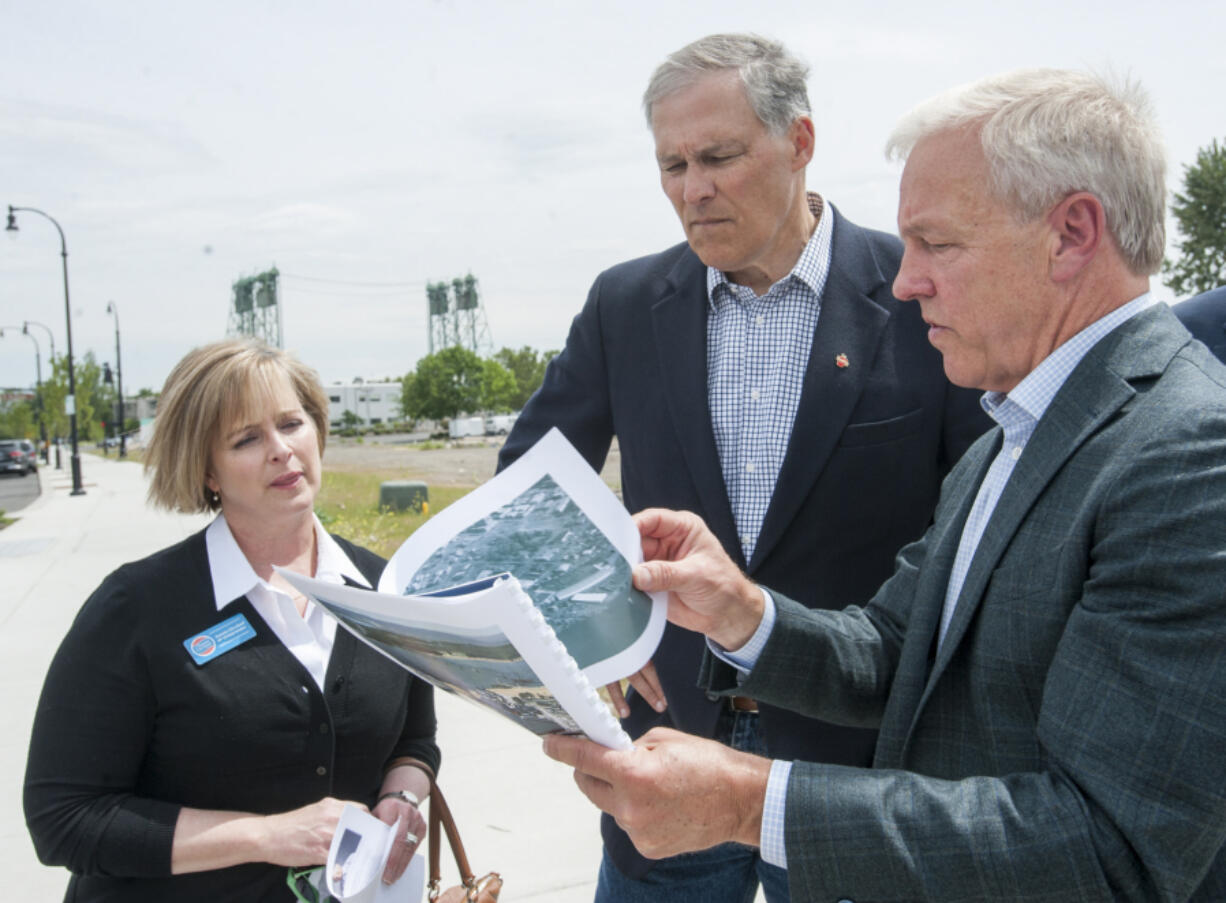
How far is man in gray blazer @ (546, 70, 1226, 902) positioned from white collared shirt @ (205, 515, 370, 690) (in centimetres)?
108

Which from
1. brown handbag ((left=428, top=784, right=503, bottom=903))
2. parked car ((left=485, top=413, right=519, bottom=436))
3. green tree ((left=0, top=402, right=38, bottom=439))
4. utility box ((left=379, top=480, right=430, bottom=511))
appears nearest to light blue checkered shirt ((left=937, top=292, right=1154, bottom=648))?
brown handbag ((left=428, top=784, right=503, bottom=903))

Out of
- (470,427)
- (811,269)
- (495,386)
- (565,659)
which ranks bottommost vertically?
(470,427)

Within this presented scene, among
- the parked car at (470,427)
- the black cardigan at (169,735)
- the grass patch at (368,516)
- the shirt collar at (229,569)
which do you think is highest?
the shirt collar at (229,569)

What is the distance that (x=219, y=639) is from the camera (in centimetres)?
222

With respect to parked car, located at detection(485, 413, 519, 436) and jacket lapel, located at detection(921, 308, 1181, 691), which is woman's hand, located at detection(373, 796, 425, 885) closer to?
jacket lapel, located at detection(921, 308, 1181, 691)

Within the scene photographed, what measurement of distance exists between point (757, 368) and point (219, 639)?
138cm

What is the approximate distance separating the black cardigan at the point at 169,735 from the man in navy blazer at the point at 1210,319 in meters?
2.23

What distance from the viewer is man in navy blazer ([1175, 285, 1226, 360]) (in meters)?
2.49

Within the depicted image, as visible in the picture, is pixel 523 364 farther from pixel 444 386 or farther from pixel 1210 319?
pixel 1210 319

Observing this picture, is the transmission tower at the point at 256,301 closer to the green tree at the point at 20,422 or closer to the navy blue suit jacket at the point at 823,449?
the green tree at the point at 20,422

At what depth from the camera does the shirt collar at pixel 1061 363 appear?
135cm

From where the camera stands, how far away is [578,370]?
8.59 feet

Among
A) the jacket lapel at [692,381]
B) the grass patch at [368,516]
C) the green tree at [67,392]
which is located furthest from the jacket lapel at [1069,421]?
the green tree at [67,392]

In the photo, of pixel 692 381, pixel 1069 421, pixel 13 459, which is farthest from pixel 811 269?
pixel 13 459
